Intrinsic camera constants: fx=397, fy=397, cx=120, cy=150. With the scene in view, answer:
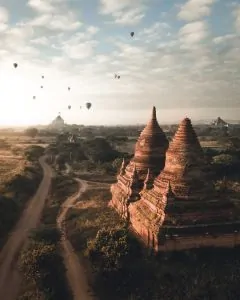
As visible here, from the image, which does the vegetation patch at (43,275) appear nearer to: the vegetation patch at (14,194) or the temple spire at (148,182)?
the vegetation patch at (14,194)

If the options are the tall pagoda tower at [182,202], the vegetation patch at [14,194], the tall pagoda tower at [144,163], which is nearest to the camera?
the tall pagoda tower at [182,202]

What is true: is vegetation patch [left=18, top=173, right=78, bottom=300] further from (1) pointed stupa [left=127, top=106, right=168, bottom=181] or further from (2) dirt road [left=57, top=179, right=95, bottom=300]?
(1) pointed stupa [left=127, top=106, right=168, bottom=181]

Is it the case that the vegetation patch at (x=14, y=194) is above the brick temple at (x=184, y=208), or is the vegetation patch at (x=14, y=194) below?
below

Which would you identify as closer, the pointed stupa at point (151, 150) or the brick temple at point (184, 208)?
the brick temple at point (184, 208)

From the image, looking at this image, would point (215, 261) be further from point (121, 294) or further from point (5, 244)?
point (5, 244)

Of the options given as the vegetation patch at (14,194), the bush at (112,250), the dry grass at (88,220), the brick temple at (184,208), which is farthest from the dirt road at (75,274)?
the vegetation patch at (14,194)

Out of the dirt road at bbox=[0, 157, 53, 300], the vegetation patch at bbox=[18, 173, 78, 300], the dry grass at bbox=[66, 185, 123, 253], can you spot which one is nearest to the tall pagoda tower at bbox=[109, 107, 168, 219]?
the dry grass at bbox=[66, 185, 123, 253]
